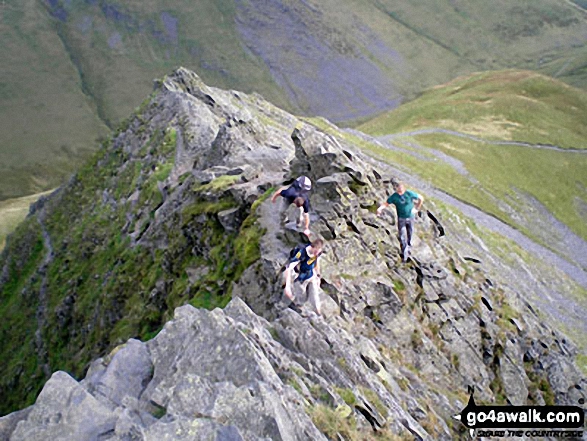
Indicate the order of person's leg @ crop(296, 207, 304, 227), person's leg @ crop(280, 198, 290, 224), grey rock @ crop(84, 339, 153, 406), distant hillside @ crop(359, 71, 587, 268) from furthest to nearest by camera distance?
distant hillside @ crop(359, 71, 587, 268) < person's leg @ crop(280, 198, 290, 224) < person's leg @ crop(296, 207, 304, 227) < grey rock @ crop(84, 339, 153, 406)

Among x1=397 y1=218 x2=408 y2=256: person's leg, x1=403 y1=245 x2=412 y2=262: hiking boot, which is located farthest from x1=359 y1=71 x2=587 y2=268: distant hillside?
x1=397 y1=218 x2=408 y2=256: person's leg

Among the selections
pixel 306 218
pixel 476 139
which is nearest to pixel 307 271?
pixel 306 218

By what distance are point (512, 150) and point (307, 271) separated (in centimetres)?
9076

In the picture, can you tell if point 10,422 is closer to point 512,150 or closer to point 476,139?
point 512,150

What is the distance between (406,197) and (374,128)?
11629 cm

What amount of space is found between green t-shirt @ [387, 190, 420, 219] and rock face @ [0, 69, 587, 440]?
178 centimetres

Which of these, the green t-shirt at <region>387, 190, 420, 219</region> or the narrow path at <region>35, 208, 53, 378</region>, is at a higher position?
the green t-shirt at <region>387, 190, 420, 219</region>

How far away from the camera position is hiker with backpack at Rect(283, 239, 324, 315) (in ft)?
57.2

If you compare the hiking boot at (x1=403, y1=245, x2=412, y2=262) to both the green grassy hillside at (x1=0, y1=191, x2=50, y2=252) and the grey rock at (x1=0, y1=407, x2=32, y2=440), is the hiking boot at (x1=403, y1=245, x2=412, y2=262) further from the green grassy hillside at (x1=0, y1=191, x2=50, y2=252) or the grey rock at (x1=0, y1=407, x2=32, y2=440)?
the green grassy hillside at (x1=0, y1=191, x2=50, y2=252)

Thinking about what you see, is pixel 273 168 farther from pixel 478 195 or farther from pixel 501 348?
pixel 478 195

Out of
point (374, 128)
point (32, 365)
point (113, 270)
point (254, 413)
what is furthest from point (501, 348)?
point (374, 128)

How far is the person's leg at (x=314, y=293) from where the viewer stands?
17.6m

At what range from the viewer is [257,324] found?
51.8 ft

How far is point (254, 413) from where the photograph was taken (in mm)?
11609
